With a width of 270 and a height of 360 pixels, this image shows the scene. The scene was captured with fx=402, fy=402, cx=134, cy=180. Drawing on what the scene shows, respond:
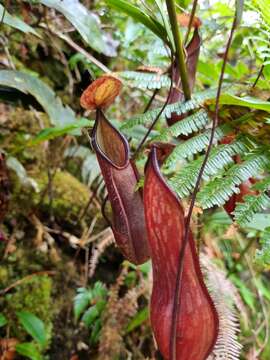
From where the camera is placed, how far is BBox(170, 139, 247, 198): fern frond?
0.76 m

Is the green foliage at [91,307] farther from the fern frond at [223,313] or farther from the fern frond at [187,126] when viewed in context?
the fern frond at [187,126]

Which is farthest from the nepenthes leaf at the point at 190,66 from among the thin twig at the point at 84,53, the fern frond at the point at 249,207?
the fern frond at the point at 249,207

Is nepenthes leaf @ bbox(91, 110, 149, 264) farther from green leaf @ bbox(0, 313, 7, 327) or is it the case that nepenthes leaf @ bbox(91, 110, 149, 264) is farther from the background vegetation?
green leaf @ bbox(0, 313, 7, 327)

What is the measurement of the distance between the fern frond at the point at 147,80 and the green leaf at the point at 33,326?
809mm

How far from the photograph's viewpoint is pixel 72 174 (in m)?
1.92

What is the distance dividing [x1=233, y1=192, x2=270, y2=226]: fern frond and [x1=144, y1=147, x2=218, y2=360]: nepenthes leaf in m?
0.10

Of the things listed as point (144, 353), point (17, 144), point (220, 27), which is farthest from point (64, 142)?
point (144, 353)

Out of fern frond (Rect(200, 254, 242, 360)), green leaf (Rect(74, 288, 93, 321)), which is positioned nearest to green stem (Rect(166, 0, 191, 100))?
fern frond (Rect(200, 254, 242, 360))

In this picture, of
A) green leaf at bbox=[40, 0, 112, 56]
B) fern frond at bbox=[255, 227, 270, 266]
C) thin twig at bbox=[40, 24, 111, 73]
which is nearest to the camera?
fern frond at bbox=[255, 227, 270, 266]

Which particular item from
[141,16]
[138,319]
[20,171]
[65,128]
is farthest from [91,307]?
[141,16]

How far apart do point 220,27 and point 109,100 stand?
659mm

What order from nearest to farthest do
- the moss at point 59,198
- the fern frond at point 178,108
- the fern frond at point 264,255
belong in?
the fern frond at point 264,255 → the fern frond at point 178,108 → the moss at point 59,198

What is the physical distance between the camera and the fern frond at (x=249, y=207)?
72 centimetres

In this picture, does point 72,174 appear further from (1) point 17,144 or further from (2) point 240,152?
(2) point 240,152
